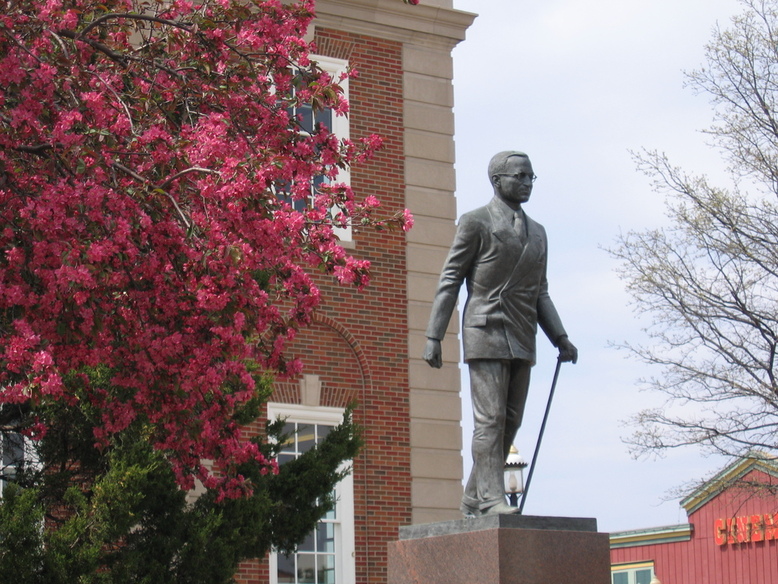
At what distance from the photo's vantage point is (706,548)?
34844mm

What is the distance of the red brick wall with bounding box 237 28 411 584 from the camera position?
56.3ft

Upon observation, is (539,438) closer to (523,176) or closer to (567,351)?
(567,351)

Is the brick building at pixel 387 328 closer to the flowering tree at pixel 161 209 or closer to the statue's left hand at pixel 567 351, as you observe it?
the flowering tree at pixel 161 209

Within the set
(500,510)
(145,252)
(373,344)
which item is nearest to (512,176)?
(500,510)

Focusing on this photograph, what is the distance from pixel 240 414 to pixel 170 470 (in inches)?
50.5

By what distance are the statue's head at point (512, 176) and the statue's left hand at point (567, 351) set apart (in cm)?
97

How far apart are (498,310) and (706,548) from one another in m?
27.4

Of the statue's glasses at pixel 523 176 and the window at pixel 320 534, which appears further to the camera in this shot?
the window at pixel 320 534

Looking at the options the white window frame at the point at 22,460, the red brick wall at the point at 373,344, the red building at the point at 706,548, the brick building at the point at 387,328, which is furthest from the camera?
the red building at the point at 706,548

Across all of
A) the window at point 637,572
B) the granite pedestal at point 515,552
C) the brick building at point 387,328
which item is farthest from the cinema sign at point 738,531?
the granite pedestal at point 515,552

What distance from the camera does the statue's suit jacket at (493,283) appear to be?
912cm

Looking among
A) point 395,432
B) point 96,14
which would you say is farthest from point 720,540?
point 96,14

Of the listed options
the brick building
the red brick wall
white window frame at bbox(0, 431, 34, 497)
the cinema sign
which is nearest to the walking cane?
white window frame at bbox(0, 431, 34, 497)

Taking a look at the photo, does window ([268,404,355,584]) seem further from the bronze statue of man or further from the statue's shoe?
the statue's shoe
